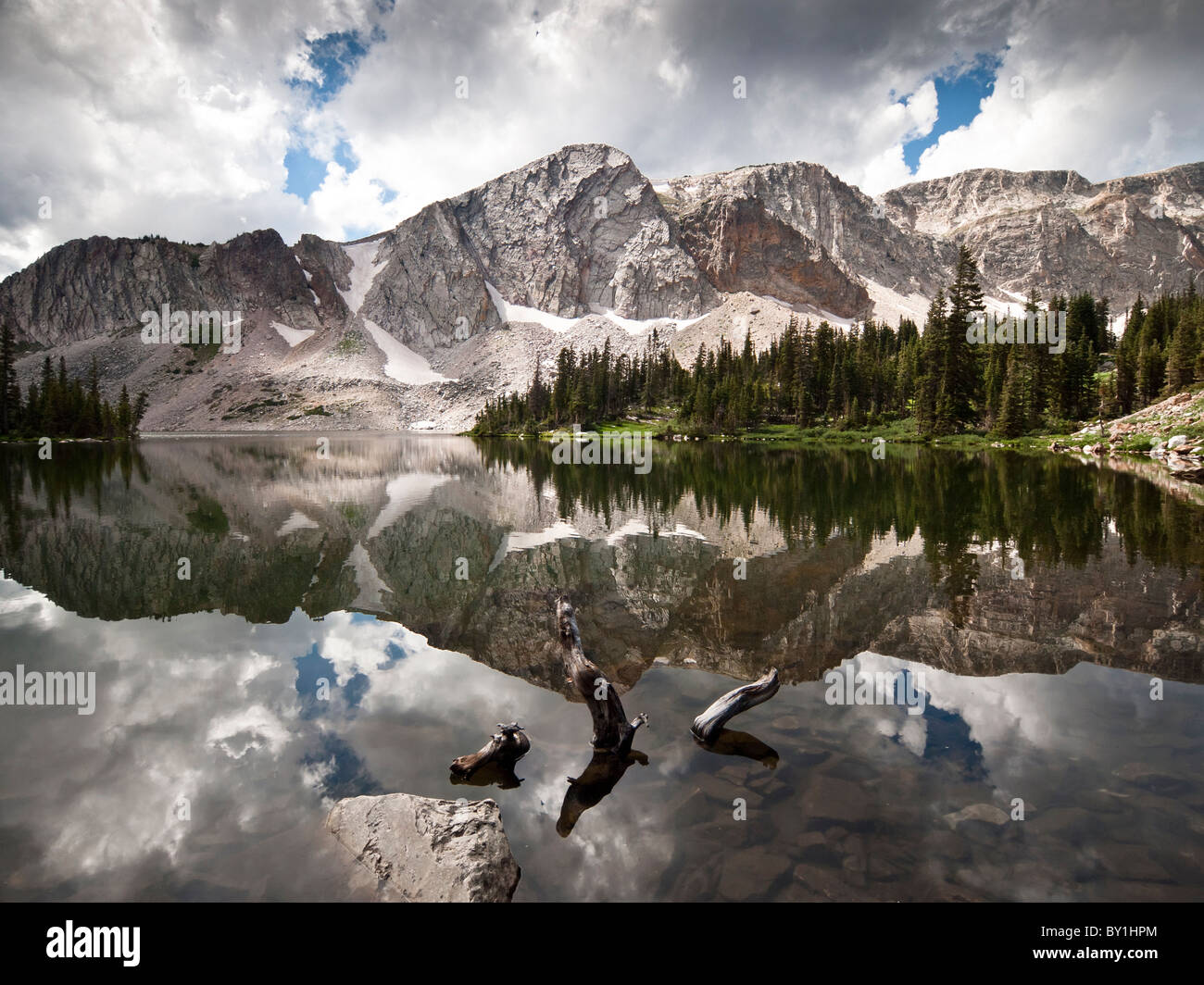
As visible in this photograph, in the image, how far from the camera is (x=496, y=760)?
726 cm

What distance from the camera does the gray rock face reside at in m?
5.25

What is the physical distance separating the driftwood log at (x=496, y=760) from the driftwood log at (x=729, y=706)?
93.8 inches

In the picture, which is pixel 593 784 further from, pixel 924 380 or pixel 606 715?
pixel 924 380

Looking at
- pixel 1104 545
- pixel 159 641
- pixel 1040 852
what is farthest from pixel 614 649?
pixel 1104 545

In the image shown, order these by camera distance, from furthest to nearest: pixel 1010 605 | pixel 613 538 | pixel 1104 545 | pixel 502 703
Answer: pixel 613 538, pixel 1104 545, pixel 1010 605, pixel 502 703

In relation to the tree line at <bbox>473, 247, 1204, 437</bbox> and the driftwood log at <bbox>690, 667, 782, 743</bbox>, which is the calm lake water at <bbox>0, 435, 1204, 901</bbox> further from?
the tree line at <bbox>473, 247, 1204, 437</bbox>

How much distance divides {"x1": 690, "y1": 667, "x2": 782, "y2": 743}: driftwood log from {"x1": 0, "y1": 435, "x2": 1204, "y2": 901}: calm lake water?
0.28 m

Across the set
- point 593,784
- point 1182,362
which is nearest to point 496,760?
point 593,784

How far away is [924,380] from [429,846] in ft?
263

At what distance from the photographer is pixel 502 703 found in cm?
898

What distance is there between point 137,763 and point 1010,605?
617 inches

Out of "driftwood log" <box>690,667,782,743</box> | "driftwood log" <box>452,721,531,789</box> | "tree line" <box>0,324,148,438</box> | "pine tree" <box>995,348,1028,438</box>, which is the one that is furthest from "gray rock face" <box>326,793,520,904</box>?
"tree line" <box>0,324,148,438</box>

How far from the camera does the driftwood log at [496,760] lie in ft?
23.3
